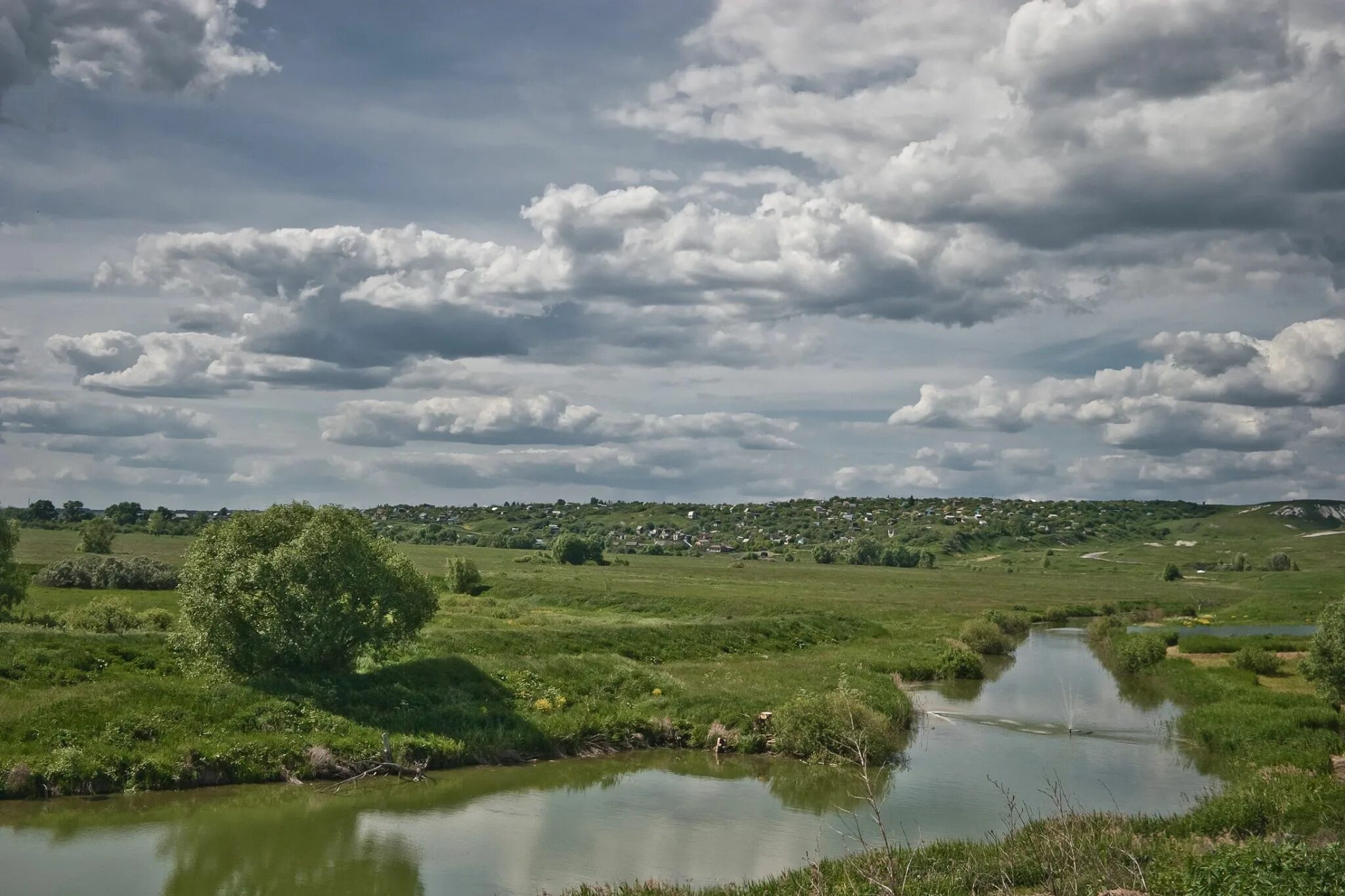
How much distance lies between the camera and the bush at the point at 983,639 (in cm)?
7275

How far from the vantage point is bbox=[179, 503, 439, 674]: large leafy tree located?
1428 inches

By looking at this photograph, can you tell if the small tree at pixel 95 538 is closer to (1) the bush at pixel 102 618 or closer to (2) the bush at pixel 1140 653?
(1) the bush at pixel 102 618

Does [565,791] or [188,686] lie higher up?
[188,686]

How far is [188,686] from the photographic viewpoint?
3522 cm

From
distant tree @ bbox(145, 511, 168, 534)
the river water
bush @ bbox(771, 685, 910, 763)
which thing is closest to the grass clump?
the river water

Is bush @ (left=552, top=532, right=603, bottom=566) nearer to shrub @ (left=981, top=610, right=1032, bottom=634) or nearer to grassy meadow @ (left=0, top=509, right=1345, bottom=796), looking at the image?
grassy meadow @ (left=0, top=509, right=1345, bottom=796)

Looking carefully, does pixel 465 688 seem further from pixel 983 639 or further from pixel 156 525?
pixel 156 525

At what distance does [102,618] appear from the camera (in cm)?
4669

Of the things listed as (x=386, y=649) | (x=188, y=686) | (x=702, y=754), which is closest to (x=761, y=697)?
(x=702, y=754)

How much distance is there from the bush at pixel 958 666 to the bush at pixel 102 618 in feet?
142

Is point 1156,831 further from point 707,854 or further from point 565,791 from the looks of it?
point 565,791

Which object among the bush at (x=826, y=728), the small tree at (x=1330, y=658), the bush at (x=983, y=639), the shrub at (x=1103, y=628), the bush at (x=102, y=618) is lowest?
the shrub at (x=1103, y=628)

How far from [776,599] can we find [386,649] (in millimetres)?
60295

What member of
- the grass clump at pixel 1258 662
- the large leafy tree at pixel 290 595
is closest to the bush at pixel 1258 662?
the grass clump at pixel 1258 662
